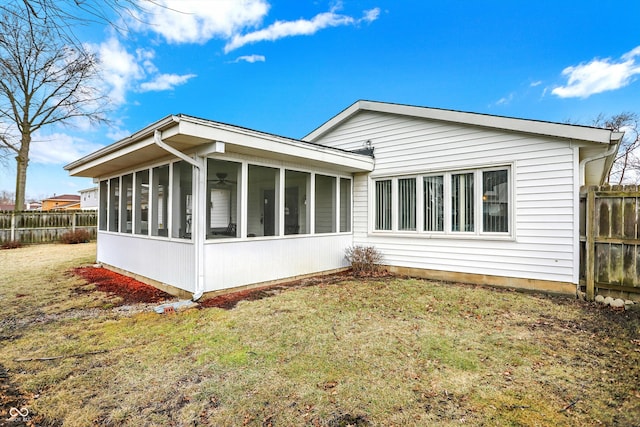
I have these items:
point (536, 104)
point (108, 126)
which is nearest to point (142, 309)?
point (108, 126)

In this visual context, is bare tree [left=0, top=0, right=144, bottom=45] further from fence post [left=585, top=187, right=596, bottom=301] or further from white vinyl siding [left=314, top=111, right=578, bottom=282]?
fence post [left=585, top=187, right=596, bottom=301]

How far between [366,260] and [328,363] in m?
4.69

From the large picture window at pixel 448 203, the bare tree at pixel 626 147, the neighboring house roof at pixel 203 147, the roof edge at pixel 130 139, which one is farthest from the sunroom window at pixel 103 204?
the bare tree at pixel 626 147

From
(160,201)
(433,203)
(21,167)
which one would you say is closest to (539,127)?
(433,203)

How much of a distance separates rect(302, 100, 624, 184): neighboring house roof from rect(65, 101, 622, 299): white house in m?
0.02

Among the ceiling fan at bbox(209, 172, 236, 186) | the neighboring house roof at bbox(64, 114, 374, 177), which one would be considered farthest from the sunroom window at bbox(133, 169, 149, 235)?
the ceiling fan at bbox(209, 172, 236, 186)

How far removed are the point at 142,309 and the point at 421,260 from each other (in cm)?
562

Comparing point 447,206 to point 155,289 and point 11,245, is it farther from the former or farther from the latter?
point 11,245

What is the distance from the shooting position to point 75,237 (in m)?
14.7

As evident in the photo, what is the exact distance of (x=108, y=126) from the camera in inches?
652

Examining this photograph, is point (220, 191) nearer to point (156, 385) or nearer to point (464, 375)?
point (156, 385)

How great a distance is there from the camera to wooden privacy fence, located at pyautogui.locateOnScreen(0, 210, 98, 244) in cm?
1383

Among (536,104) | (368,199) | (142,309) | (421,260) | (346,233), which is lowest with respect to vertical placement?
(142,309)

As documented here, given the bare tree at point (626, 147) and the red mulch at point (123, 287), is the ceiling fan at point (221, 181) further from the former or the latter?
the bare tree at point (626, 147)
